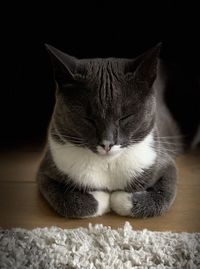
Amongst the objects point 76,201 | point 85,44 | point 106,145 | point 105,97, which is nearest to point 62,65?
point 105,97

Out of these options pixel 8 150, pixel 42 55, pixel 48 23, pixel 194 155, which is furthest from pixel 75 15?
pixel 194 155

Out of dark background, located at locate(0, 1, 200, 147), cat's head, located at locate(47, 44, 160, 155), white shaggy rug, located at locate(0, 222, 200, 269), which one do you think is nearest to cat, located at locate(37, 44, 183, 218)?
cat's head, located at locate(47, 44, 160, 155)

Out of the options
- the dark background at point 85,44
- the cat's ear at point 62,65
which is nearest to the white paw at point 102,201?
the cat's ear at point 62,65

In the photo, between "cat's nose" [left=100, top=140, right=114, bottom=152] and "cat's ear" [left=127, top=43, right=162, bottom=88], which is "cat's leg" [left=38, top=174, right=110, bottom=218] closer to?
"cat's nose" [left=100, top=140, right=114, bottom=152]

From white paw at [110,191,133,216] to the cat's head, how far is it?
0.18 meters

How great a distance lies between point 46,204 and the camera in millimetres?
1537

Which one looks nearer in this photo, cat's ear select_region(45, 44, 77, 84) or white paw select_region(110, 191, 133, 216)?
cat's ear select_region(45, 44, 77, 84)

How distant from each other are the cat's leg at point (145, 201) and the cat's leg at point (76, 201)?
0.13ft

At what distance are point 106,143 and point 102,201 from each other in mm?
234

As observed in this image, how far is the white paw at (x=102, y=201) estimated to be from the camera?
1437 millimetres

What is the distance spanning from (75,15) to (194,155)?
2.36ft

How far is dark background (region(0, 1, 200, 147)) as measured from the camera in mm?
1859

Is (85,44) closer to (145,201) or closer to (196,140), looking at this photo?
(196,140)

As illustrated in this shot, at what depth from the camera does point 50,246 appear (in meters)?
1.28
